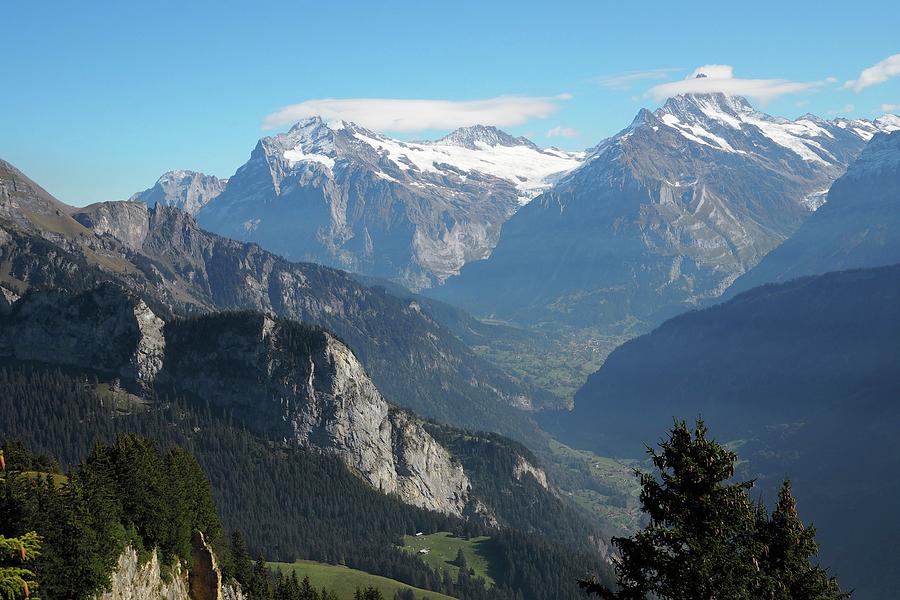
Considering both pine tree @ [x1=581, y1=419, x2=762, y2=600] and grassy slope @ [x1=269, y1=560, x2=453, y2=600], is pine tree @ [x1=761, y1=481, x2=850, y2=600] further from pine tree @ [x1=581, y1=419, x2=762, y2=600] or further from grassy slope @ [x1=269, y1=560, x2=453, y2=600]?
grassy slope @ [x1=269, y1=560, x2=453, y2=600]

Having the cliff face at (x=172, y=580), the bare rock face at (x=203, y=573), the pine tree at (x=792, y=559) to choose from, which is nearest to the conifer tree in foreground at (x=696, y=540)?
the pine tree at (x=792, y=559)

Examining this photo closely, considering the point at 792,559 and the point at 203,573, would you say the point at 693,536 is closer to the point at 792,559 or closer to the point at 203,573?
the point at 792,559

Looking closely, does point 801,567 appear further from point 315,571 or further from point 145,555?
point 315,571

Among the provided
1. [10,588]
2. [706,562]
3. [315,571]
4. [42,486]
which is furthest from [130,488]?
[315,571]

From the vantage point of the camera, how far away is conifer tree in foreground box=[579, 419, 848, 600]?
122ft

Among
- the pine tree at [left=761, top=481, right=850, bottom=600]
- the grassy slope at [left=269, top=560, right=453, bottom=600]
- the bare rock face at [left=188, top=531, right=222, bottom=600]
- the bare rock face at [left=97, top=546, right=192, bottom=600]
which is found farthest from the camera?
the grassy slope at [left=269, top=560, right=453, bottom=600]

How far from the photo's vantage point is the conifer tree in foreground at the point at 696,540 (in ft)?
122

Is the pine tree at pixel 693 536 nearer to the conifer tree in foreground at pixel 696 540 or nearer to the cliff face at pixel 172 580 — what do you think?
the conifer tree in foreground at pixel 696 540

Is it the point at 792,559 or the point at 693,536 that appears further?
the point at 792,559

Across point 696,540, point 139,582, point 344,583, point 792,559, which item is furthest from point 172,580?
point 344,583

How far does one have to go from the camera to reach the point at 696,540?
124ft

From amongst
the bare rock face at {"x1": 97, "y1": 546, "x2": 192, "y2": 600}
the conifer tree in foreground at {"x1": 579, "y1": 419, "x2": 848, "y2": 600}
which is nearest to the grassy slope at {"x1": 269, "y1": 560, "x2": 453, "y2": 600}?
the bare rock face at {"x1": 97, "y1": 546, "x2": 192, "y2": 600}

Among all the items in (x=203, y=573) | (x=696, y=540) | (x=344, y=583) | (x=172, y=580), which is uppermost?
(x=696, y=540)

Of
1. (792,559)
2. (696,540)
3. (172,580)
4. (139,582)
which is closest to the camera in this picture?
(696,540)
